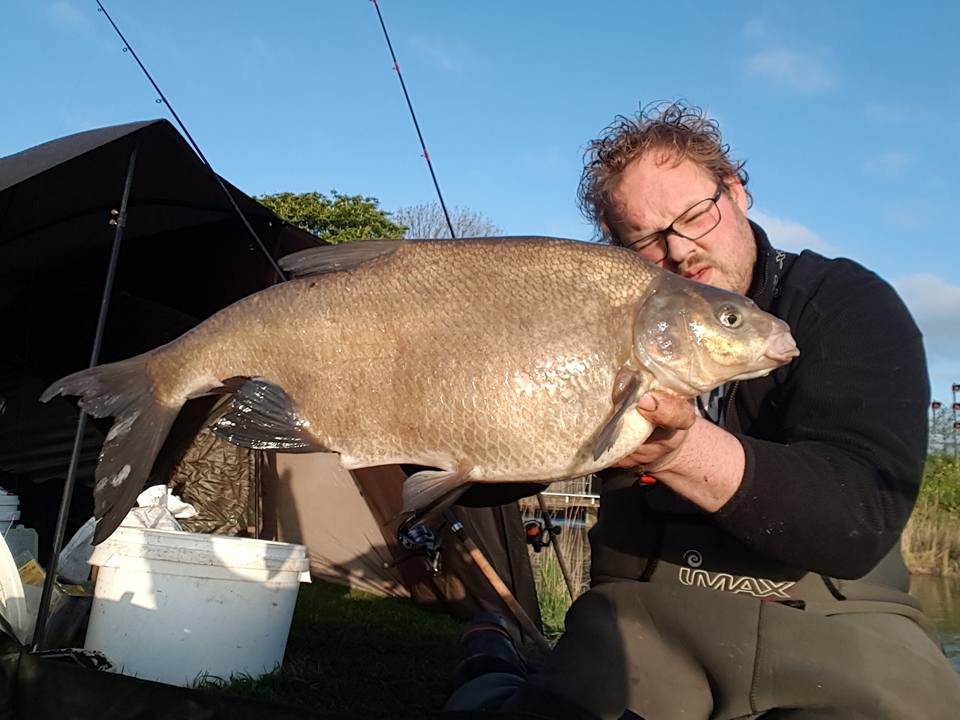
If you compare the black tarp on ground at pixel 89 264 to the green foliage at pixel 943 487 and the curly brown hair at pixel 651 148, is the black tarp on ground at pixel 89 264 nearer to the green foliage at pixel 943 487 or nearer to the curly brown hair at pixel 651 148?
the curly brown hair at pixel 651 148

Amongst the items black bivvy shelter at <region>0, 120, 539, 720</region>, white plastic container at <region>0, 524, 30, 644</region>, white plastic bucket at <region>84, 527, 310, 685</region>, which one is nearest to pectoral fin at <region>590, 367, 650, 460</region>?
white plastic bucket at <region>84, 527, 310, 685</region>

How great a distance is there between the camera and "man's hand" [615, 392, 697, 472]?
5.67 ft

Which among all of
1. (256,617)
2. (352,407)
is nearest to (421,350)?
(352,407)

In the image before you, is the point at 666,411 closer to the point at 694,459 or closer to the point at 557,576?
the point at 694,459

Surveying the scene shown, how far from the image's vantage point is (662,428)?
1.77m

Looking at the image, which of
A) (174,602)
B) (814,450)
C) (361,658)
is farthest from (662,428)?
(361,658)

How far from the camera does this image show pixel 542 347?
183cm

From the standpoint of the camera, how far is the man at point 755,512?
1856 millimetres

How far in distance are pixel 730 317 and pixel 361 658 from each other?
123 inches

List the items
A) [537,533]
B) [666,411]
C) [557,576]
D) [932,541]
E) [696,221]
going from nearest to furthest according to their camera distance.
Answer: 1. [666,411]
2. [696,221]
3. [537,533]
4. [557,576]
5. [932,541]

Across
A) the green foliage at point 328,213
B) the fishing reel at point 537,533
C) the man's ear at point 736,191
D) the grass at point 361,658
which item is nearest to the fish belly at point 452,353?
the man's ear at point 736,191

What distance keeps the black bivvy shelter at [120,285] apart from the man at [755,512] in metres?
2.67

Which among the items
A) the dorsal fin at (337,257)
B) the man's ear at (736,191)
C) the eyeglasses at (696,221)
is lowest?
the dorsal fin at (337,257)

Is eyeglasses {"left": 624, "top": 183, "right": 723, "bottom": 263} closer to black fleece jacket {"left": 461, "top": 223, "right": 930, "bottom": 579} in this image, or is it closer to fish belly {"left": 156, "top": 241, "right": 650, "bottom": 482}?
black fleece jacket {"left": 461, "top": 223, "right": 930, "bottom": 579}
